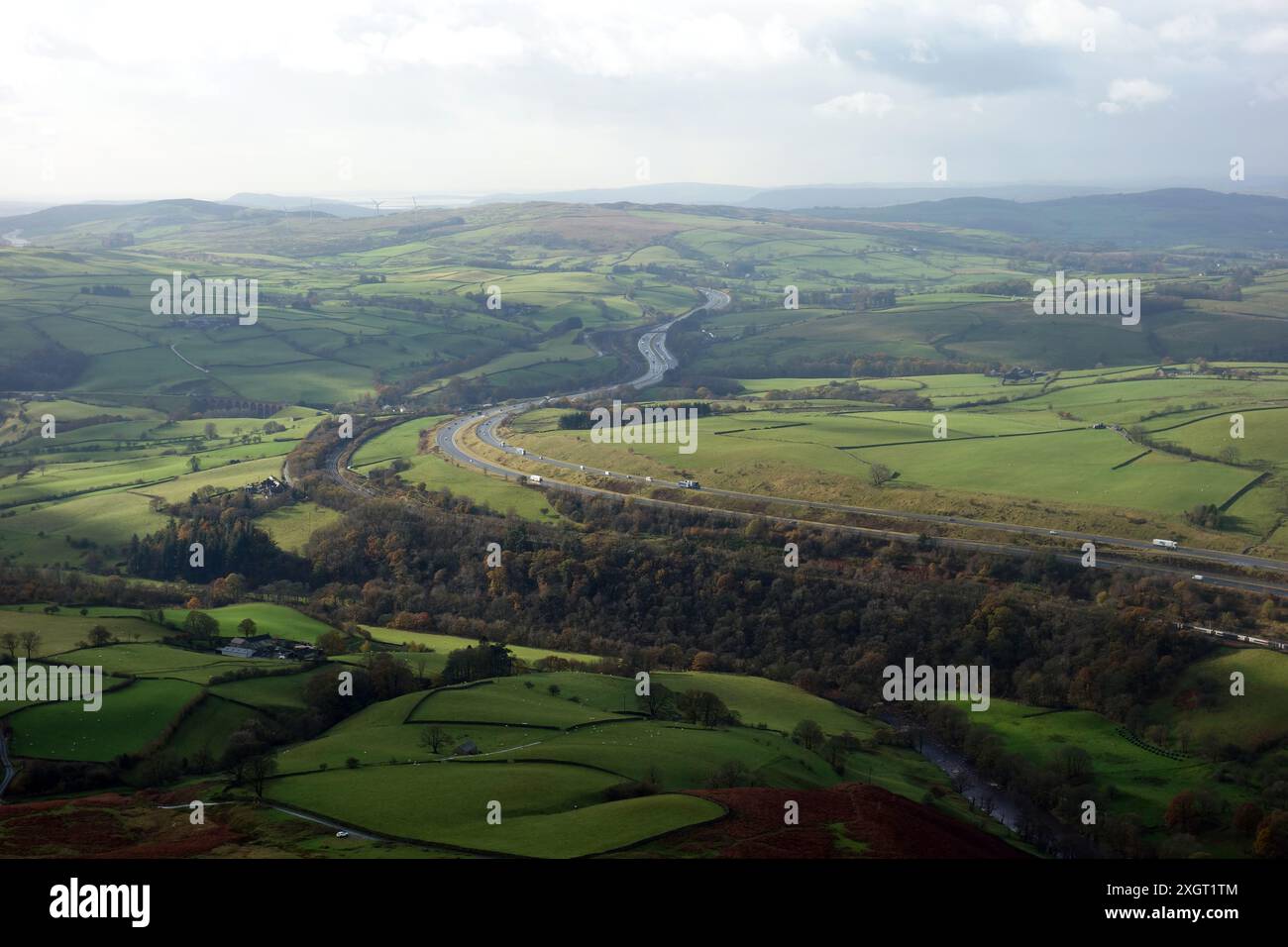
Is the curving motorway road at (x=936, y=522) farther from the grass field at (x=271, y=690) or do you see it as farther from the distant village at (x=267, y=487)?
the grass field at (x=271, y=690)

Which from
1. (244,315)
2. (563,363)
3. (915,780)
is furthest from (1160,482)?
(244,315)

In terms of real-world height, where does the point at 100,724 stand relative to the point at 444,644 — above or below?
above

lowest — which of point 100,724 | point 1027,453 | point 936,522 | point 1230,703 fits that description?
point 1230,703

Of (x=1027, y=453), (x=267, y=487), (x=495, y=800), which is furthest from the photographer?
(x=267, y=487)

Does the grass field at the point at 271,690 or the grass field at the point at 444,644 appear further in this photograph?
the grass field at the point at 444,644

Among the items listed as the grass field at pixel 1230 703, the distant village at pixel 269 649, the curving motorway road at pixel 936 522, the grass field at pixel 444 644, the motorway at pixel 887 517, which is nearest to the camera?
the grass field at pixel 1230 703

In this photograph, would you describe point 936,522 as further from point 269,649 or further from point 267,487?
point 267,487

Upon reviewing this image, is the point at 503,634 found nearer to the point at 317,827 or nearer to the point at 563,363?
the point at 317,827

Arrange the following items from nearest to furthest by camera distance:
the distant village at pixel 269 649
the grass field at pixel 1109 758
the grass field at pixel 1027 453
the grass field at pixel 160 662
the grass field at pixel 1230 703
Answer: the grass field at pixel 1109 758, the grass field at pixel 1230 703, the grass field at pixel 160 662, the distant village at pixel 269 649, the grass field at pixel 1027 453

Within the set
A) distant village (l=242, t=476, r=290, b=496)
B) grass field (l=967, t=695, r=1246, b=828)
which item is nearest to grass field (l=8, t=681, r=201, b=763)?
grass field (l=967, t=695, r=1246, b=828)

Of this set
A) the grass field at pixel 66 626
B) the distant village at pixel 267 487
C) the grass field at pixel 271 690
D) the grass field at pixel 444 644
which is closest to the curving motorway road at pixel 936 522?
the distant village at pixel 267 487

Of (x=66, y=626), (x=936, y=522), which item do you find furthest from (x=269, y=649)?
(x=936, y=522)

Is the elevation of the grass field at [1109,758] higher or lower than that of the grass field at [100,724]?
lower
